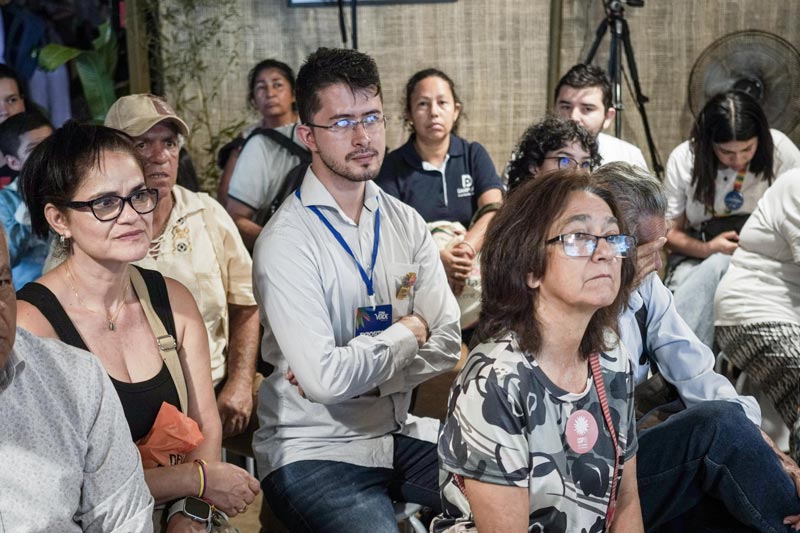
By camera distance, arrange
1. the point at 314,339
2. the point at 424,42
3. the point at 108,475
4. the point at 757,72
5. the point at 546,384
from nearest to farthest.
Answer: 1. the point at 108,475
2. the point at 546,384
3. the point at 314,339
4. the point at 757,72
5. the point at 424,42

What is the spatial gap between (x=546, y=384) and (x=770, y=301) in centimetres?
177

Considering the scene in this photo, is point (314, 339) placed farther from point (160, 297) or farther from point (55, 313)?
point (55, 313)

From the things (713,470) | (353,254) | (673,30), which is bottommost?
(713,470)

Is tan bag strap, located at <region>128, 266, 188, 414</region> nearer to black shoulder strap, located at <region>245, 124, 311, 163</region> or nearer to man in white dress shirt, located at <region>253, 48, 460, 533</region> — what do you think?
man in white dress shirt, located at <region>253, 48, 460, 533</region>

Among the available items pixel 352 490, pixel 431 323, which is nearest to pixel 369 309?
pixel 431 323

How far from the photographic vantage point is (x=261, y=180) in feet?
12.5

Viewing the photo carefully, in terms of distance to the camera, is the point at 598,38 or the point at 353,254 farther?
the point at 598,38

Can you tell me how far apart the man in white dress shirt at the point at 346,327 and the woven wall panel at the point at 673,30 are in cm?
276

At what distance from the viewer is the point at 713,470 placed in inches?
86.6

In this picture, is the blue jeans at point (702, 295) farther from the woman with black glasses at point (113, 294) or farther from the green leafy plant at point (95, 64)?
the green leafy plant at point (95, 64)

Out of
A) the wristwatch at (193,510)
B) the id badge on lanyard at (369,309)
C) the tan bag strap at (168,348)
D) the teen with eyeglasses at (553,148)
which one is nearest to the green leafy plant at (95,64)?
the teen with eyeglasses at (553,148)

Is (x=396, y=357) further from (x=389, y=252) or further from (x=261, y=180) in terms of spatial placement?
(x=261, y=180)

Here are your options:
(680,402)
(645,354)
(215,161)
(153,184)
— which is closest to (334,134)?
(153,184)

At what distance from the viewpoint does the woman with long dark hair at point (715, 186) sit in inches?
150
